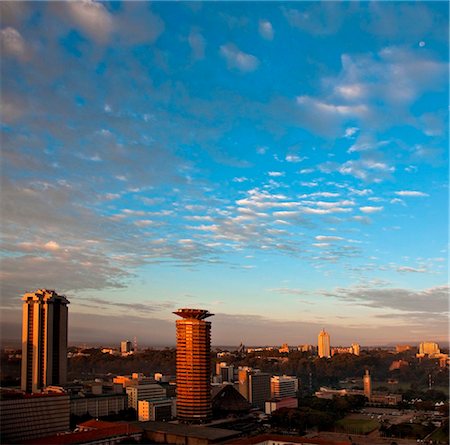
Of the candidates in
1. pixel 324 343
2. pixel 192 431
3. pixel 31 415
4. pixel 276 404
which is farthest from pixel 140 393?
pixel 324 343

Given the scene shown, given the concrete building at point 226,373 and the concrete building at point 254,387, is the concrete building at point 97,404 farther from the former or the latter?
the concrete building at point 226,373

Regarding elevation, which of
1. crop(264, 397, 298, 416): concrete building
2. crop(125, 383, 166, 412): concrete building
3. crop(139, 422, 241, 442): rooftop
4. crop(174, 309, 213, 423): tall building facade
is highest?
crop(174, 309, 213, 423): tall building facade

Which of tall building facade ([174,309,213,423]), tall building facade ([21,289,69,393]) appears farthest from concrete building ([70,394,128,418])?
tall building facade ([174,309,213,423])

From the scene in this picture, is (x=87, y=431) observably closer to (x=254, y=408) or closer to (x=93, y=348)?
(x=254, y=408)

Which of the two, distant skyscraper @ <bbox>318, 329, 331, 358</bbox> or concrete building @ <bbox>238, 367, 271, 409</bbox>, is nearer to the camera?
concrete building @ <bbox>238, 367, 271, 409</bbox>

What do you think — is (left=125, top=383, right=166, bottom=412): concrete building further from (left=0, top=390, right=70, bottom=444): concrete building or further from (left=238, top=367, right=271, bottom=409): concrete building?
(left=0, top=390, right=70, bottom=444): concrete building

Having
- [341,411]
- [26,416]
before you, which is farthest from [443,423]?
[26,416]
